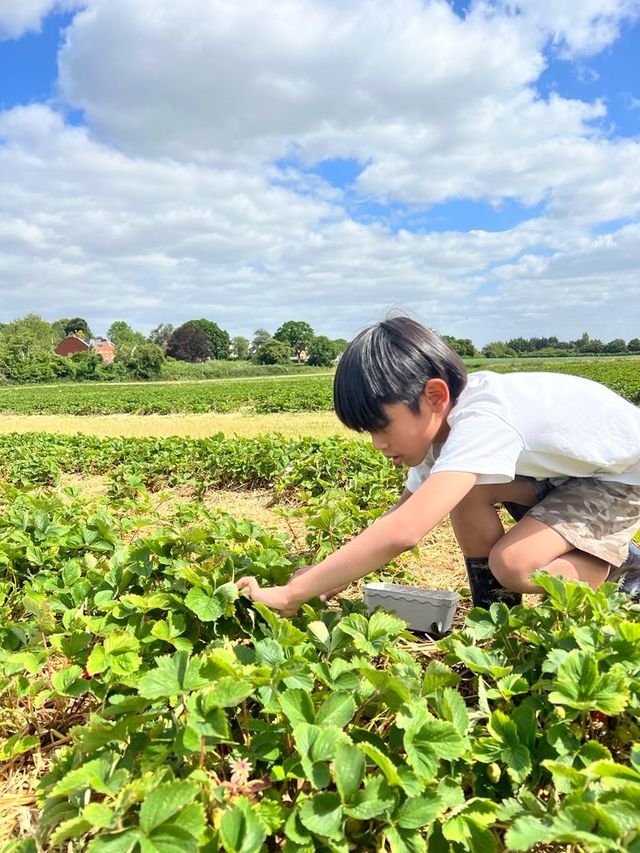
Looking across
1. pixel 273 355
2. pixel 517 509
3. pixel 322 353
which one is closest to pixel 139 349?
pixel 273 355

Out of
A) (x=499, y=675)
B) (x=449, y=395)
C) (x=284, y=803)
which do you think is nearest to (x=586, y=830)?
(x=499, y=675)

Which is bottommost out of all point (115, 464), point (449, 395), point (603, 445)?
point (115, 464)

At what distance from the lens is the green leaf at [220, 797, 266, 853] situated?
1.04 meters

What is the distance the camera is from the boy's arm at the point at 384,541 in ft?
5.83

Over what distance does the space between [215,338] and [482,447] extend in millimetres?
109412

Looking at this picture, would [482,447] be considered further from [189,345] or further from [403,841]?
[189,345]

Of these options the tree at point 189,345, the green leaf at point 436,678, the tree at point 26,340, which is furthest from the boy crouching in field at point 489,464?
the tree at point 189,345

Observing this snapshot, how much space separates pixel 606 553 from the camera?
7.52 ft

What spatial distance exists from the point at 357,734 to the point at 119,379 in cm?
6091

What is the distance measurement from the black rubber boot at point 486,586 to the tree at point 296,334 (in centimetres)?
9454

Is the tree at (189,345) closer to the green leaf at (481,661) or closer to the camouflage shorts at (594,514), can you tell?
the camouflage shorts at (594,514)

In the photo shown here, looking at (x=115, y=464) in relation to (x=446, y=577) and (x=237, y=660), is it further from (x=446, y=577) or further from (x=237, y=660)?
(x=237, y=660)

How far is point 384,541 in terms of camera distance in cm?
179

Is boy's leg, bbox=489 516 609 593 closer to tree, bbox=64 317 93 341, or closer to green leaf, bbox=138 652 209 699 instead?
green leaf, bbox=138 652 209 699
